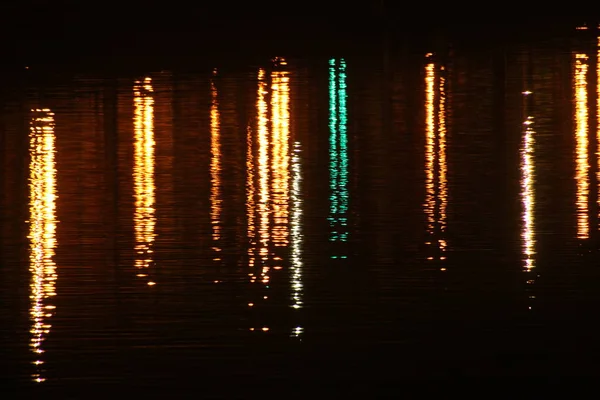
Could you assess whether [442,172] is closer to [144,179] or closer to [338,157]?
[338,157]

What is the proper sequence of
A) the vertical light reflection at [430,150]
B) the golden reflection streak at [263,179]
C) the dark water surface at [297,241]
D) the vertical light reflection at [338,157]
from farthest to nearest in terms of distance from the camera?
the vertical light reflection at [430,150] < the vertical light reflection at [338,157] < the golden reflection streak at [263,179] < the dark water surface at [297,241]

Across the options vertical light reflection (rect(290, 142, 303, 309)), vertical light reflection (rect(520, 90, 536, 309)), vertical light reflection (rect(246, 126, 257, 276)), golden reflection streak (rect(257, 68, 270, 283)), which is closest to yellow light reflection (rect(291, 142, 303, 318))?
vertical light reflection (rect(290, 142, 303, 309))

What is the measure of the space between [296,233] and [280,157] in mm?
4995

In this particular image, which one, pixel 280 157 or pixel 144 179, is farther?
pixel 280 157

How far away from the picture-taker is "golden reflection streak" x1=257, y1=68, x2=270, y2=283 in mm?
13608

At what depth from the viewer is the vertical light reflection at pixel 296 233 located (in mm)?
12039

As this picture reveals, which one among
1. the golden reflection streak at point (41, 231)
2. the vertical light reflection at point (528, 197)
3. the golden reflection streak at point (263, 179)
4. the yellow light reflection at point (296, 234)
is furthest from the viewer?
the golden reflection streak at point (263, 179)

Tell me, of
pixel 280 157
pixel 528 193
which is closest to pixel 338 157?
pixel 280 157

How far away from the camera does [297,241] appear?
45.7 ft

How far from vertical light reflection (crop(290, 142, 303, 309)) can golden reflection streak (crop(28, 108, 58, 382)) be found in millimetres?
1847

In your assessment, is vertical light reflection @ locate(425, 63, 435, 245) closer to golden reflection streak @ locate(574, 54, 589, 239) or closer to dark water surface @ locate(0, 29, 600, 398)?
dark water surface @ locate(0, 29, 600, 398)

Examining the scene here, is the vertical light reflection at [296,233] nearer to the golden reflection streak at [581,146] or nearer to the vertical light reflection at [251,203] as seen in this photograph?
the vertical light reflection at [251,203]

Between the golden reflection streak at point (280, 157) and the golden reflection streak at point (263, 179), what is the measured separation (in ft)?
0.25

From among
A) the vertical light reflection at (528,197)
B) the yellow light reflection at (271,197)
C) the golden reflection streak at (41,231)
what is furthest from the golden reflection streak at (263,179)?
the vertical light reflection at (528,197)
